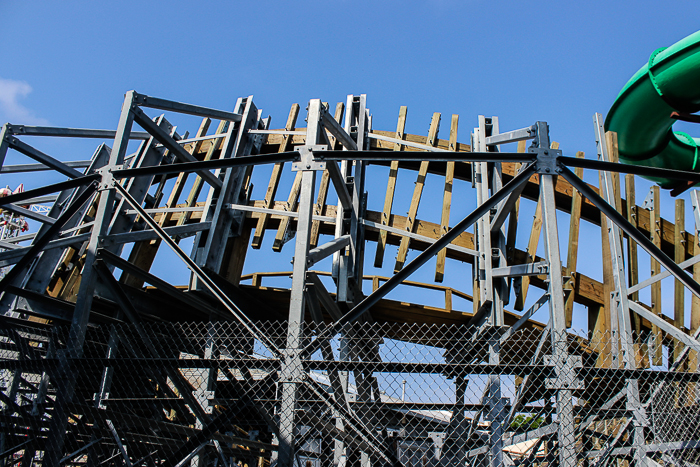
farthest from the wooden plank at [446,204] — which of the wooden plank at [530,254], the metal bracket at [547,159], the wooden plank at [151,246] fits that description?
the wooden plank at [151,246]

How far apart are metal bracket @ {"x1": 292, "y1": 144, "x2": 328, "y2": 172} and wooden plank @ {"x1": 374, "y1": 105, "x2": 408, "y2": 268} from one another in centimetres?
344

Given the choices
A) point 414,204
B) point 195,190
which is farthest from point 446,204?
point 195,190

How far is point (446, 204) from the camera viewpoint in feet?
29.0

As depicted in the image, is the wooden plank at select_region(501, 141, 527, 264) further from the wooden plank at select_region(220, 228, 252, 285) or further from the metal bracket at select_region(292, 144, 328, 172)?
the wooden plank at select_region(220, 228, 252, 285)

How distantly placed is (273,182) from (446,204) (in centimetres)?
306

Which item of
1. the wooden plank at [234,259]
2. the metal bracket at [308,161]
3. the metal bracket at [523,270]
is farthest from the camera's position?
the wooden plank at [234,259]

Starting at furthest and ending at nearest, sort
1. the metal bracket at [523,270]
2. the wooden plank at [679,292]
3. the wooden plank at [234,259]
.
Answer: the wooden plank at [234,259] → the wooden plank at [679,292] → the metal bracket at [523,270]

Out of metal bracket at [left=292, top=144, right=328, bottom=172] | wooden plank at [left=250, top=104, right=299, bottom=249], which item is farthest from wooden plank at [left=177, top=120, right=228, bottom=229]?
metal bracket at [left=292, top=144, right=328, bottom=172]

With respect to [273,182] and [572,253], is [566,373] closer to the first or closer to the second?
[572,253]

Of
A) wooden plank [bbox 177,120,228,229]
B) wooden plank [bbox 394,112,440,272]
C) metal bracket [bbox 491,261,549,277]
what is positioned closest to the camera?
metal bracket [bbox 491,261,549,277]

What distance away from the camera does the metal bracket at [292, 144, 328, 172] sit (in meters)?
5.29

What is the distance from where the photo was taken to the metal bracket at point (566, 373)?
160 inches

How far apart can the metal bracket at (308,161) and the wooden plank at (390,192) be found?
11.3ft

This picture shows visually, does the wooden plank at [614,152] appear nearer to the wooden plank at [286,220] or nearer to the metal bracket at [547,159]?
the metal bracket at [547,159]
